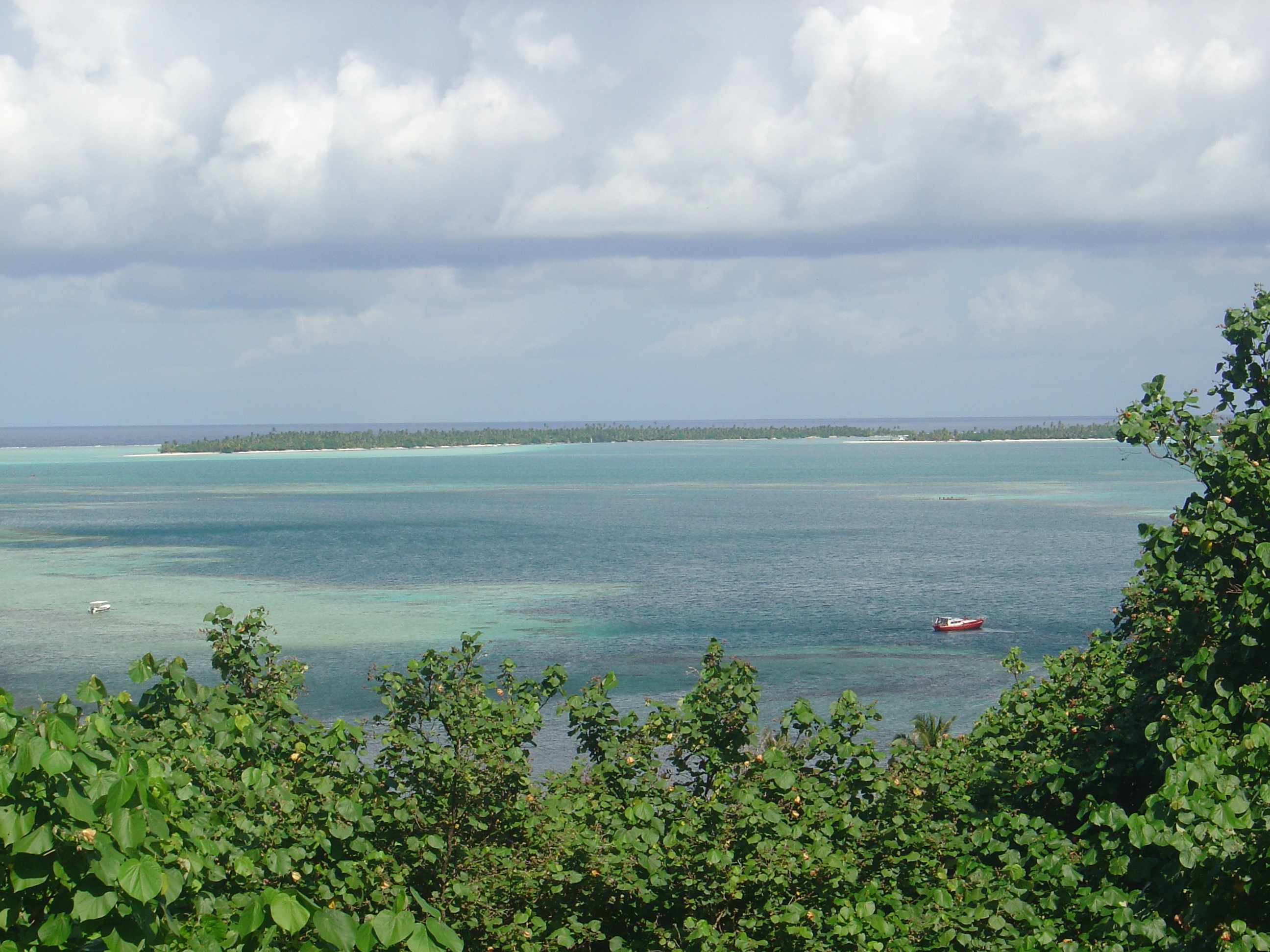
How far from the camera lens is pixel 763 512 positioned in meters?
104

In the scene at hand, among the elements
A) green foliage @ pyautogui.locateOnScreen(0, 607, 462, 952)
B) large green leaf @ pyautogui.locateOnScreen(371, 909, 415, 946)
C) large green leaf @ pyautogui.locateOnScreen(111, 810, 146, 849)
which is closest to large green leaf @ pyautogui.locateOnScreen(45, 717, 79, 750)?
green foliage @ pyautogui.locateOnScreen(0, 607, 462, 952)

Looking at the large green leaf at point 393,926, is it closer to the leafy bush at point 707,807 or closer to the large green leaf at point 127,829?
the leafy bush at point 707,807

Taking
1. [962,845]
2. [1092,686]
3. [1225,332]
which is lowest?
[962,845]

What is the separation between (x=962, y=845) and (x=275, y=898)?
6602 mm

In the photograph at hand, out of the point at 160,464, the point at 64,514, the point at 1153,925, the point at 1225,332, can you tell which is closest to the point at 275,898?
the point at 1153,925

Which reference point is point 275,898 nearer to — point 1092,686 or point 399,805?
point 399,805

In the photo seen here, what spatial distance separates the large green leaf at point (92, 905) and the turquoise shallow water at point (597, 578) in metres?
25.6

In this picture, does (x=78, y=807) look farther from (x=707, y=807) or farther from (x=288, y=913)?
(x=707, y=807)

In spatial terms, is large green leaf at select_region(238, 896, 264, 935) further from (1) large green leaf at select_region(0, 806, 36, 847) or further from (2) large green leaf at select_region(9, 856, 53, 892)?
(1) large green leaf at select_region(0, 806, 36, 847)

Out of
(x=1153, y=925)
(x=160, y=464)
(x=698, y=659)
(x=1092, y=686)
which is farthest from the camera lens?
(x=160, y=464)

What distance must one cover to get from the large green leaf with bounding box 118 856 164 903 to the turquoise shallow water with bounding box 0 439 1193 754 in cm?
2556

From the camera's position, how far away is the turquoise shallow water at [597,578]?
41.9 m

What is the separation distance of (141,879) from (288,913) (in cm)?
60

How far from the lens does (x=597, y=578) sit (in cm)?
6406
